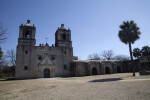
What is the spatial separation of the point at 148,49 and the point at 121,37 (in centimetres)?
2463

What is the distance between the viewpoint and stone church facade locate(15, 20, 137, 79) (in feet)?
77.7

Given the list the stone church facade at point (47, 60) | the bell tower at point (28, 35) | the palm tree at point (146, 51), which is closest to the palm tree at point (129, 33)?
the stone church facade at point (47, 60)

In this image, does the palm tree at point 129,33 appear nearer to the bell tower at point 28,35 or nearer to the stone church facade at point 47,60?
the stone church facade at point 47,60

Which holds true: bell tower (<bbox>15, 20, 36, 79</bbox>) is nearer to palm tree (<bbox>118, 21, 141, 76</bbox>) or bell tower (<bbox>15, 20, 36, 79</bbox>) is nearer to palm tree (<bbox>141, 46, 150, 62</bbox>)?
palm tree (<bbox>118, 21, 141, 76</bbox>)

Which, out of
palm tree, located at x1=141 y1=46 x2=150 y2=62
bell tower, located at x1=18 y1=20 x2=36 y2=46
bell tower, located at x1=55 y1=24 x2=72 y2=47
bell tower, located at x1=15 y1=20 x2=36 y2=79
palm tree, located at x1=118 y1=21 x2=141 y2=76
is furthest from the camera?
palm tree, located at x1=141 y1=46 x2=150 y2=62

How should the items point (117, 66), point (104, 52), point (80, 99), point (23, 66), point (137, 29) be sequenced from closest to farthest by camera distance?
point (80, 99), point (137, 29), point (23, 66), point (117, 66), point (104, 52)

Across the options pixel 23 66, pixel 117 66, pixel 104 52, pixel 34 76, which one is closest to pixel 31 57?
pixel 23 66

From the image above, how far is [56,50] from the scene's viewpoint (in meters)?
26.7

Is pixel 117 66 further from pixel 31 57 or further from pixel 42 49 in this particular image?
pixel 31 57

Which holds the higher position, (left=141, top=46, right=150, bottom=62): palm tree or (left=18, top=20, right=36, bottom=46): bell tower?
(left=18, top=20, right=36, bottom=46): bell tower

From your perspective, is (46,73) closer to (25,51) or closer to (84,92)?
(25,51)

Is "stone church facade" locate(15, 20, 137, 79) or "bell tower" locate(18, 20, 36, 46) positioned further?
"bell tower" locate(18, 20, 36, 46)

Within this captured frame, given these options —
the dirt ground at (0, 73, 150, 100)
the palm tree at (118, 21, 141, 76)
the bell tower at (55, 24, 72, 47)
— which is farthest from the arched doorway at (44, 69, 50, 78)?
the palm tree at (118, 21, 141, 76)

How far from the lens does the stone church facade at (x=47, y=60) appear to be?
23.7 meters
